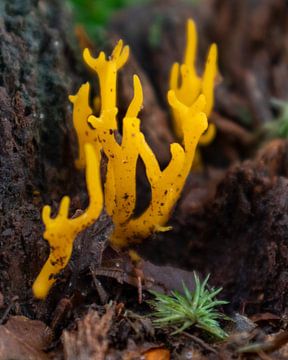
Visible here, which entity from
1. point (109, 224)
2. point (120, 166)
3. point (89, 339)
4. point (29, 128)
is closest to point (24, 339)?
point (89, 339)

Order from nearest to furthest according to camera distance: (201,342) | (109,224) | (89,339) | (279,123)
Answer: (89,339)
(201,342)
(109,224)
(279,123)

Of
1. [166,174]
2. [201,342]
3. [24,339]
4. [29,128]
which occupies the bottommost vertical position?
[201,342]

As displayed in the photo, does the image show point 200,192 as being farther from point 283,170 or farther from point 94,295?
point 94,295

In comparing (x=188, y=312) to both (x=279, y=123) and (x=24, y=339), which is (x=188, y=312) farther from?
(x=279, y=123)

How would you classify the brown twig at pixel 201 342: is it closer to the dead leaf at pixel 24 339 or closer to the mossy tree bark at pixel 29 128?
the dead leaf at pixel 24 339

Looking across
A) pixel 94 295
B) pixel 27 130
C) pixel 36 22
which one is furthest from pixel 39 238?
pixel 36 22

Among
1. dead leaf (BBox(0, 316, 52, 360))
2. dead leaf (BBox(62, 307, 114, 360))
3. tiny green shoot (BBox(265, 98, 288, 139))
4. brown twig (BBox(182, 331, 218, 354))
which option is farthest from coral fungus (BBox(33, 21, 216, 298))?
tiny green shoot (BBox(265, 98, 288, 139))
